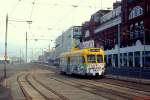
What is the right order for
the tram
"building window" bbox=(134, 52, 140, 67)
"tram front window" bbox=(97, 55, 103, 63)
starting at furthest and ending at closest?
"building window" bbox=(134, 52, 140, 67) < "tram front window" bbox=(97, 55, 103, 63) < the tram

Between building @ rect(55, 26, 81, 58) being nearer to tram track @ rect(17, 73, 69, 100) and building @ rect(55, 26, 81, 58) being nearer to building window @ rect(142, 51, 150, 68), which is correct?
building window @ rect(142, 51, 150, 68)

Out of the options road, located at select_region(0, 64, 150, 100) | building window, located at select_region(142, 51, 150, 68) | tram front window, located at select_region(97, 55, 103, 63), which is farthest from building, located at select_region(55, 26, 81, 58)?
road, located at select_region(0, 64, 150, 100)

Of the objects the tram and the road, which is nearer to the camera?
the road

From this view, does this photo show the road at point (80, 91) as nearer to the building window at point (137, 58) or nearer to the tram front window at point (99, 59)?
the tram front window at point (99, 59)

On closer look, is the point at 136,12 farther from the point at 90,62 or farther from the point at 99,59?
the point at 90,62

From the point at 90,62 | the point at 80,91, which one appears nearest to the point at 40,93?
the point at 80,91

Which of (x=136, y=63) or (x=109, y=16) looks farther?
(x=109, y=16)

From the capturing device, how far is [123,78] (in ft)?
132

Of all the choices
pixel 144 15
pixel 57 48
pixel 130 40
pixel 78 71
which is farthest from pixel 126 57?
pixel 57 48

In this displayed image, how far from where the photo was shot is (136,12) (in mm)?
77625

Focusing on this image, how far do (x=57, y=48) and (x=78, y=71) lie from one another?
112 metres

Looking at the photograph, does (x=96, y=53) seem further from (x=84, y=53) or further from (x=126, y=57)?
(x=126, y=57)

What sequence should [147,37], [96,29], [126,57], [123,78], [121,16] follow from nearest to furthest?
[123,78], [147,37], [126,57], [121,16], [96,29]

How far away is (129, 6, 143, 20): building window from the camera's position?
75812mm
